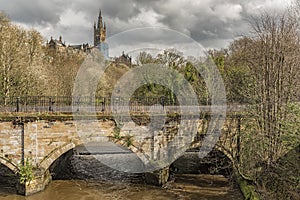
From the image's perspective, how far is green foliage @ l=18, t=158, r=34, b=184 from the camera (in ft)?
44.3

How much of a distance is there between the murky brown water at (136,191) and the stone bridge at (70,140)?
635mm

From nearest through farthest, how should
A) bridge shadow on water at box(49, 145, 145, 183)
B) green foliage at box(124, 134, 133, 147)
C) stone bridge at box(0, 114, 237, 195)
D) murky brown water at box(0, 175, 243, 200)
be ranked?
1. stone bridge at box(0, 114, 237, 195)
2. murky brown water at box(0, 175, 243, 200)
3. green foliage at box(124, 134, 133, 147)
4. bridge shadow on water at box(49, 145, 145, 183)

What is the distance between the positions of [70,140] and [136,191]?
13.0 ft

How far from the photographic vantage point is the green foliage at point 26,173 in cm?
1352

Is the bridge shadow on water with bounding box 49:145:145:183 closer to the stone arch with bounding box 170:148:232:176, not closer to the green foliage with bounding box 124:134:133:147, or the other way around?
the green foliage with bounding box 124:134:133:147

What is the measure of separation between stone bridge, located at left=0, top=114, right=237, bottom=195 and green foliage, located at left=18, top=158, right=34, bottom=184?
0.13 metres

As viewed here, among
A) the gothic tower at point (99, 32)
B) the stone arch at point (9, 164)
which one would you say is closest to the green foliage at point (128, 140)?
the stone arch at point (9, 164)

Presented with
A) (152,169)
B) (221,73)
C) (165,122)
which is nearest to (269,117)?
(165,122)

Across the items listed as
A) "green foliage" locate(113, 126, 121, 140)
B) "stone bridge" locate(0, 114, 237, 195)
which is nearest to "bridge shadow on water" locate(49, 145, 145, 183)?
"stone bridge" locate(0, 114, 237, 195)

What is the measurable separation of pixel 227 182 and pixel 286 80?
242 inches

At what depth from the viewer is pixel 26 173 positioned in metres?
13.5

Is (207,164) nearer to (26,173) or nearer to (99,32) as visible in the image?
(26,173)

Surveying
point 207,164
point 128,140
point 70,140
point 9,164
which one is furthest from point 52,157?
point 207,164

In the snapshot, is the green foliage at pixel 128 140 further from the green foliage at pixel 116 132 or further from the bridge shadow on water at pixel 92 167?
the bridge shadow on water at pixel 92 167
